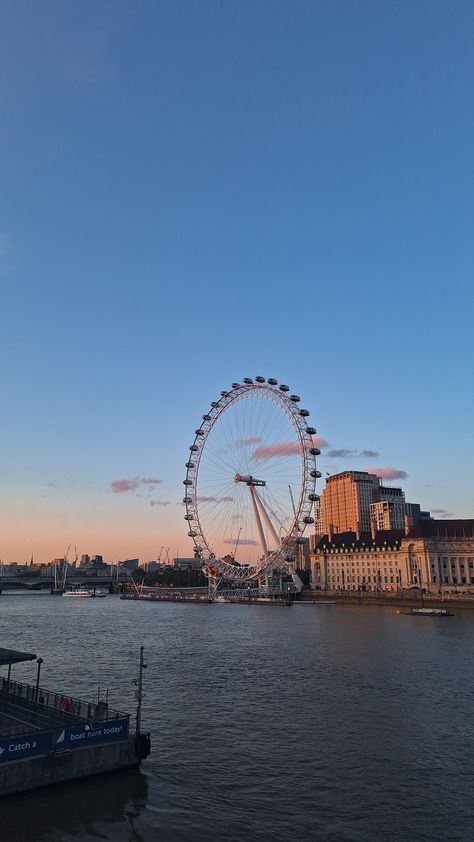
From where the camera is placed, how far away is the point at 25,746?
21.7 metres

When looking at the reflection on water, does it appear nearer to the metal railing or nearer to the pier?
the pier

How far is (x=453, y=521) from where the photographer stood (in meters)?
166

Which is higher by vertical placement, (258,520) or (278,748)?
(258,520)

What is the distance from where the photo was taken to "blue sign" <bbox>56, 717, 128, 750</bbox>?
22844 millimetres

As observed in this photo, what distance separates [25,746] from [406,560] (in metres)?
152

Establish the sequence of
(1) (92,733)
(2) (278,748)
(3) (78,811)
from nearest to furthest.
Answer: (3) (78,811) → (1) (92,733) → (2) (278,748)

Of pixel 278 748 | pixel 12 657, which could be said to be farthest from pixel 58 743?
pixel 278 748

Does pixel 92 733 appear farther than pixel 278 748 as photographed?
No

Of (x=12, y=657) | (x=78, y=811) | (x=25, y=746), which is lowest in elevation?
(x=78, y=811)

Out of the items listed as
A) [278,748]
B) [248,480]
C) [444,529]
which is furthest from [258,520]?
[278,748]

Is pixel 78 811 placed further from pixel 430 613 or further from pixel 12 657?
pixel 430 613

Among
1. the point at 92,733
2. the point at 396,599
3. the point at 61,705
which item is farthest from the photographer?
the point at 396,599

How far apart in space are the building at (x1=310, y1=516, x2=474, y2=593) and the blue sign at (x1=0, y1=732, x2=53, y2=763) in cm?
13306

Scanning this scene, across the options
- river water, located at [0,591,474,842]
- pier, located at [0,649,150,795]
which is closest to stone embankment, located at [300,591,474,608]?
river water, located at [0,591,474,842]
